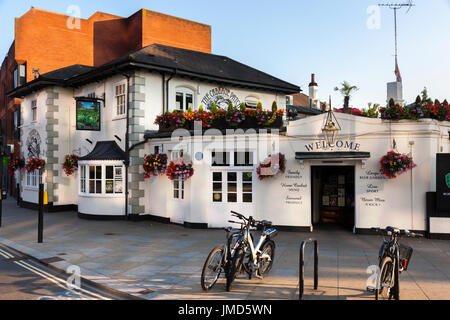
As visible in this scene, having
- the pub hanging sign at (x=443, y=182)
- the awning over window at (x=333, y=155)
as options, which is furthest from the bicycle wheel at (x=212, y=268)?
the pub hanging sign at (x=443, y=182)

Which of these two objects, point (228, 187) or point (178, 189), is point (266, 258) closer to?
point (228, 187)

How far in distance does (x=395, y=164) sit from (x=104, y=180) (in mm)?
11132

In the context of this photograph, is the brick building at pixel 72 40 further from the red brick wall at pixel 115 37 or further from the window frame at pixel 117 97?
the window frame at pixel 117 97

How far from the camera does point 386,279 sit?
19.9ft

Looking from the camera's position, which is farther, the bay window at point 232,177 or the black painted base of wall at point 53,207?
the black painted base of wall at point 53,207

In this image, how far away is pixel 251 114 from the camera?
1297cm

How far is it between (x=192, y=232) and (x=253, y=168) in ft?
9.68

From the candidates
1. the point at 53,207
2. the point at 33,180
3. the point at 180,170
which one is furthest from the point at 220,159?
the point at 33,180

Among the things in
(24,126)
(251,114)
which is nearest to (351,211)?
(251,114)

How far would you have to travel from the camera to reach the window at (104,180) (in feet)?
52.6

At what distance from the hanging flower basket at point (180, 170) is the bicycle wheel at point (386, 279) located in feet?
27.1

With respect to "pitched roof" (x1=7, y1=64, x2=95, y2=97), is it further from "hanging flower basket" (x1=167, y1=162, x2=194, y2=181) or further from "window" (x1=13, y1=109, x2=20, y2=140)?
"hanging flower basket" (x1=167, y1=162, x2=194, y2=181)
